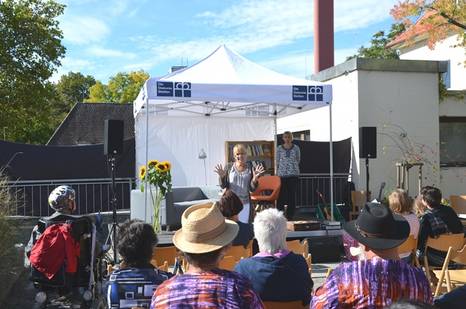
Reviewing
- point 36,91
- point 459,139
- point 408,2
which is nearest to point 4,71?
point 36,91

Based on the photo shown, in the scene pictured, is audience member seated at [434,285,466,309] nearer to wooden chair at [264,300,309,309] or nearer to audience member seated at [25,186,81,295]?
wooden chair at [264,300,309,309]

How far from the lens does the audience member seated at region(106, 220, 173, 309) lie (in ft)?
9.29

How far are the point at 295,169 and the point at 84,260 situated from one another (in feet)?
17.9

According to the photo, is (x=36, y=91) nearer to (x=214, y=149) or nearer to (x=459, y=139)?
(x=214, y=149)

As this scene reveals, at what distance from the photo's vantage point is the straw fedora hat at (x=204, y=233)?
2273mm

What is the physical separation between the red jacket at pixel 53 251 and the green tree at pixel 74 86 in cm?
5190

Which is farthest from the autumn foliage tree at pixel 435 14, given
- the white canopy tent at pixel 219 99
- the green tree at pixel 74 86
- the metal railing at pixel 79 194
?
the green tree at pixel 74 86

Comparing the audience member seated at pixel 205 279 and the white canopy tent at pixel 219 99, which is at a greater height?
the white canopy tent at pixel 219 99

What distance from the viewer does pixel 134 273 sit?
2881 mm

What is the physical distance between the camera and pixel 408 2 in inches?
428

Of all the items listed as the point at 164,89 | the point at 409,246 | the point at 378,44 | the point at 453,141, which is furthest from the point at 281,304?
the point at 378,44

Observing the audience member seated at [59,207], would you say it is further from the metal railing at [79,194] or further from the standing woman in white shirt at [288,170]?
the metal railing at [79,194]

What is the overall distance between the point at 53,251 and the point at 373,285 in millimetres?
2982

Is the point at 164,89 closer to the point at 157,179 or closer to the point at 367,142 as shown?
the point at 157,179
